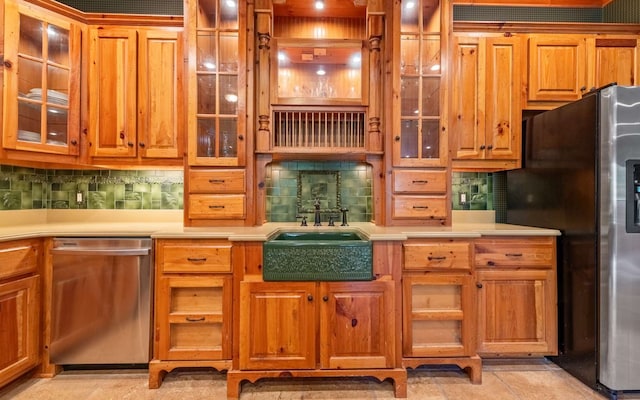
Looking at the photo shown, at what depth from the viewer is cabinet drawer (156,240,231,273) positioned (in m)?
1.88

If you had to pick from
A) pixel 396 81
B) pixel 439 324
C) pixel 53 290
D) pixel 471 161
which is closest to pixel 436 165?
pixel 471 161

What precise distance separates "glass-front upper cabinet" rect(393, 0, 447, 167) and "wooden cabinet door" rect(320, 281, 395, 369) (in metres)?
1.01

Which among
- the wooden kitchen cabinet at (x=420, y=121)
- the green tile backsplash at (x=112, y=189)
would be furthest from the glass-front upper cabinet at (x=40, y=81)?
the wooden kitchen cabinet at (x=420, y=121)

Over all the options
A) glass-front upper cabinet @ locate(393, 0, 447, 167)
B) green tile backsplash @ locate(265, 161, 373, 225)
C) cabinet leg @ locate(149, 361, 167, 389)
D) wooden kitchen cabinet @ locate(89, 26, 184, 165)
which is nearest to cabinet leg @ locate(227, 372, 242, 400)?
cabinet leg @ locate(149, 361, 167, 389)

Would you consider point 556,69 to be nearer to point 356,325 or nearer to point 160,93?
point 356,325

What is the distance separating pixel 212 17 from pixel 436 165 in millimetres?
1959

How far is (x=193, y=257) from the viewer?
1.88 metres

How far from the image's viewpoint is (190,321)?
186 centimetres

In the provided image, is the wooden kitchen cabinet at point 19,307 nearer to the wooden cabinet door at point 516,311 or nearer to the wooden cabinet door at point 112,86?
the wooden cabinet door at point 112,86

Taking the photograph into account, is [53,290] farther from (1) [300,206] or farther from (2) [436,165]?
(2) [436,165]

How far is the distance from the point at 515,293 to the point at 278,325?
159cm

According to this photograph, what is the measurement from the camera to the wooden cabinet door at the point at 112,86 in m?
2.29

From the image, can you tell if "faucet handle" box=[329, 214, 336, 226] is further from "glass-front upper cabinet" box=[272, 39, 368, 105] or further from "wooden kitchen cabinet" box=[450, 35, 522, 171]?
"wooden kitchen cabinet" box=[450, 35, 522, 171]

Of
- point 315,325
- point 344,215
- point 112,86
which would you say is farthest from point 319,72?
point 315,325
